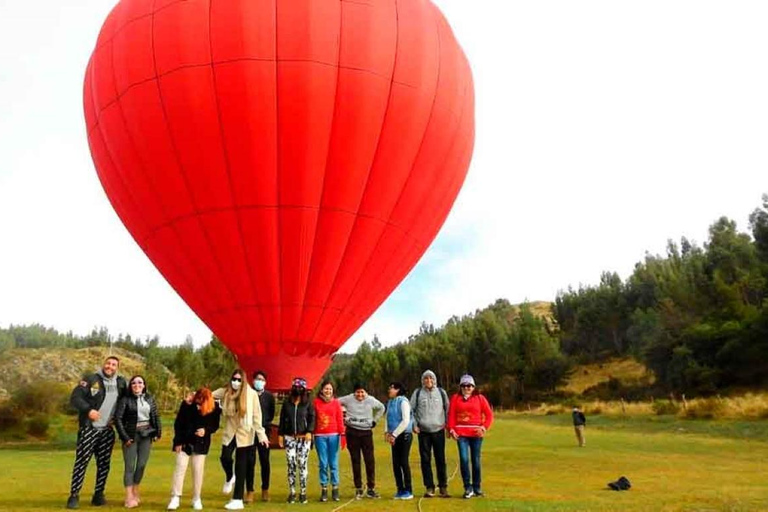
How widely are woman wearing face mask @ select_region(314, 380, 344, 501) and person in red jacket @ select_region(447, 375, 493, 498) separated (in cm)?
131

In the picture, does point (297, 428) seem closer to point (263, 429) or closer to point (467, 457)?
point (263, 429)

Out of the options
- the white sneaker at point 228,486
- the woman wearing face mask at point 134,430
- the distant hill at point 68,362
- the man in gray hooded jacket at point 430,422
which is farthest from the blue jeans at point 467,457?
the distant hill at point 68,362

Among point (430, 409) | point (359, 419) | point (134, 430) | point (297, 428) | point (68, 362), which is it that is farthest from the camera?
point (68, 362)

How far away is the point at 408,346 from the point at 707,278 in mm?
38189

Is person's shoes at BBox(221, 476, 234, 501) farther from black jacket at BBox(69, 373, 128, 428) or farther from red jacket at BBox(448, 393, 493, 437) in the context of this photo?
red jacket at BBox(448, 393, 493, 437)

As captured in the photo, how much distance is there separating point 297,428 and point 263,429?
0.39m

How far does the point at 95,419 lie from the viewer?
6.59 metres

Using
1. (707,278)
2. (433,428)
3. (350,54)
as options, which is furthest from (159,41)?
(707,278)

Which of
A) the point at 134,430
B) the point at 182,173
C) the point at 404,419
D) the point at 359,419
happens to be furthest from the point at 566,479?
the point at 182,173

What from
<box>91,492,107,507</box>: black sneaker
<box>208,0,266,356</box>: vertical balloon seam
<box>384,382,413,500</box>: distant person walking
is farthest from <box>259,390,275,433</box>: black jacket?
<box>208,0,266,356</box>: vertical balloon seam

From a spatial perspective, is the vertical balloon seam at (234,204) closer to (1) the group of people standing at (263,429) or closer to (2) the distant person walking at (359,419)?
(1) the group of people standing at (263,429)

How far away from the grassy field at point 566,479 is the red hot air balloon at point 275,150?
3440 millimetres

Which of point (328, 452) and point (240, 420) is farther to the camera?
point (328, 452)

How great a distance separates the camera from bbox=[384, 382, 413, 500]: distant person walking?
24.1ft
